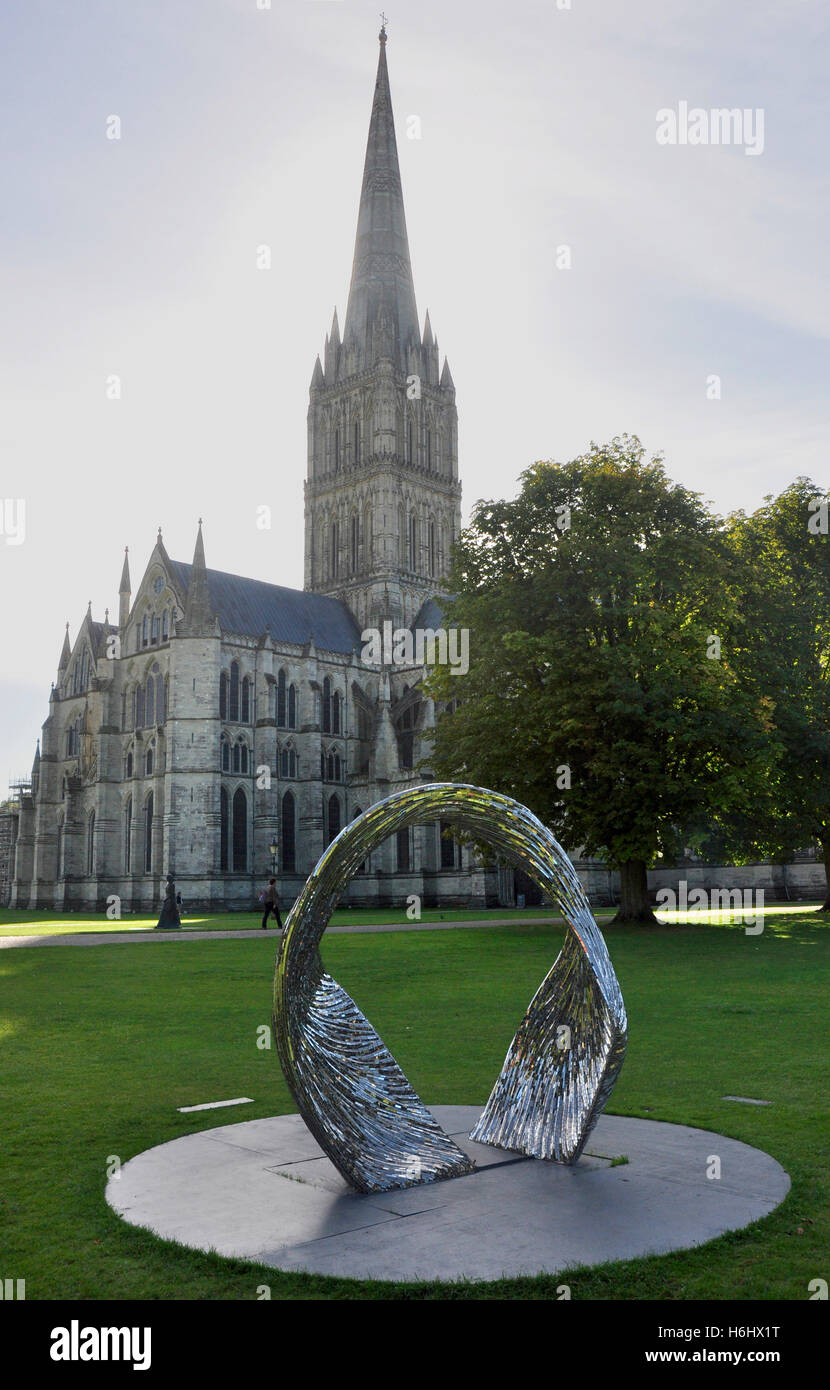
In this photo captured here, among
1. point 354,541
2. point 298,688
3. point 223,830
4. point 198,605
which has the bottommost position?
point 223,830

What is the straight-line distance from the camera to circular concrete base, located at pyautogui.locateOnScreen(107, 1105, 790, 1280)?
5910mm

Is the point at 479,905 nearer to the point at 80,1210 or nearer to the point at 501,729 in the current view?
the point at 501,729

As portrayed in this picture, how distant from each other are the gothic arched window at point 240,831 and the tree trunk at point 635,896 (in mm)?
33956

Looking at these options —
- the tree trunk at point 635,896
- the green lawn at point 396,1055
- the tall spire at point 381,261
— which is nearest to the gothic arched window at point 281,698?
the tall spire at point 381,261

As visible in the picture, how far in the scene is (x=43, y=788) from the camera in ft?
239

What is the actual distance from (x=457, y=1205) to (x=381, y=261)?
8510 cm

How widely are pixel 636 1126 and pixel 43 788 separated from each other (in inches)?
2743

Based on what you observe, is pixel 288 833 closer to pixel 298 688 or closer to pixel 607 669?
pixel 298 688

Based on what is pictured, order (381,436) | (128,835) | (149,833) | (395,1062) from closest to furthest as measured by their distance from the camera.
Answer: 1. (395,1062)
2. (149,833)
3. (128,835)
4. (381,436)

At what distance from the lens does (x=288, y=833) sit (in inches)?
2608

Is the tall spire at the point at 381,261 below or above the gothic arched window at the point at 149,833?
above

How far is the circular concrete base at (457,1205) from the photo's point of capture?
5910 mm

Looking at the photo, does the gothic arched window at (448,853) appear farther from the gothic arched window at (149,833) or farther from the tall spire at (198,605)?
the tall spire at (198,605)

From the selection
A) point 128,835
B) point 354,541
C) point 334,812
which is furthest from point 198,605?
point 354,541
